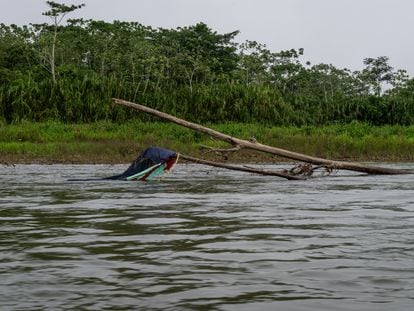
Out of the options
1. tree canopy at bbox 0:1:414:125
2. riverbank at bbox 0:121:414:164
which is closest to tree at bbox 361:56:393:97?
tree canopy at bbox 0:1:414:125

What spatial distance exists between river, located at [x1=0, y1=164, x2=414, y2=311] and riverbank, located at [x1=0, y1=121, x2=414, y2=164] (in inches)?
495

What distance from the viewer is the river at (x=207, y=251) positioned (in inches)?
160

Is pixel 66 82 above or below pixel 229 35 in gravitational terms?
below

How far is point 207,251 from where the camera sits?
5.64 m

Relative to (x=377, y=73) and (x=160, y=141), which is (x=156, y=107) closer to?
(x=160, y=141)

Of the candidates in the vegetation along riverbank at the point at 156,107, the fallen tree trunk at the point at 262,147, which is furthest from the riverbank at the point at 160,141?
the fallen tree trunk at the point at 262,147

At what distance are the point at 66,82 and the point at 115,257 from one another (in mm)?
23472

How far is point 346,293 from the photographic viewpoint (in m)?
4.15

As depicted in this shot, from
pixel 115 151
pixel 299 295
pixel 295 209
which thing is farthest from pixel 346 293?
pixel 115 151

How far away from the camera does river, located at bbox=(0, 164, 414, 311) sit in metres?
4.06

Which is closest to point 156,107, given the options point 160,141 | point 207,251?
point 160,141

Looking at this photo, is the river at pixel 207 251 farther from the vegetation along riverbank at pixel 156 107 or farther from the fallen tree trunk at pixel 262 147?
the vegetation along riverbank at pixel 156 107

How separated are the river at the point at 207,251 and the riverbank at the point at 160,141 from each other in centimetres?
1257

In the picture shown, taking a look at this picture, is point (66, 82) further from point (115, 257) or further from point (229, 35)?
point (115, 257)
